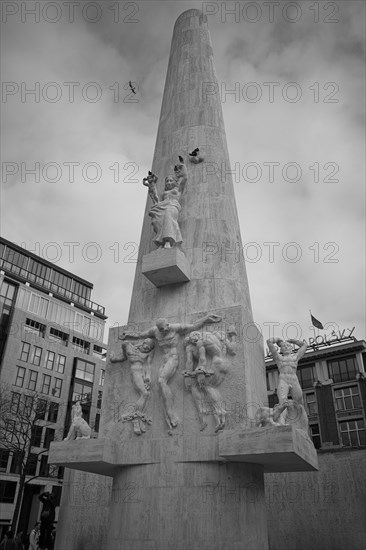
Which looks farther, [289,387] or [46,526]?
[46,526]

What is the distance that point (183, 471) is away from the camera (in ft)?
33.5

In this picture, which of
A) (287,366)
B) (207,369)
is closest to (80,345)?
(207,369)

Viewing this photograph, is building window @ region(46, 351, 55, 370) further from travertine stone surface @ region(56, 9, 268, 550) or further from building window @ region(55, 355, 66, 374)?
travertine stone surface @ region(56, 9, 268, 550)

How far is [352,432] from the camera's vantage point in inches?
1523

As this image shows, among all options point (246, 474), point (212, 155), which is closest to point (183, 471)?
point (246, 474)

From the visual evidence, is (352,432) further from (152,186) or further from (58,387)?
(58,387)

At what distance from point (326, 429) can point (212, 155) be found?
31416 millimetres

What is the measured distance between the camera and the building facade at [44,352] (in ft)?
155

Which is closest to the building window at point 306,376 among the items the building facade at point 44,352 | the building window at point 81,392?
the building facade at point 44,352

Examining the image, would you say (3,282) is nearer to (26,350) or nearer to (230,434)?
(26,350)

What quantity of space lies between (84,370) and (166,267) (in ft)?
163

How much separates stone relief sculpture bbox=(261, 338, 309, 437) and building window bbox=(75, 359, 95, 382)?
49.8 metres

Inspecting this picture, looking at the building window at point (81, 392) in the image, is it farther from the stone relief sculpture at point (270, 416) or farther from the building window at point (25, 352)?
the stone relief sculpture at point (270, 416)

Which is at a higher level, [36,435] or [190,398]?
[36,435]
